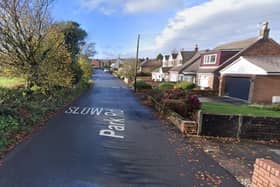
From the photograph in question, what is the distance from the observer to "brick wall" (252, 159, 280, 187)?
3.59 m

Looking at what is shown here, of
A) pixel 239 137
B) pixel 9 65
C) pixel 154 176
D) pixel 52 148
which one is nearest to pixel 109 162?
pixel 154 176

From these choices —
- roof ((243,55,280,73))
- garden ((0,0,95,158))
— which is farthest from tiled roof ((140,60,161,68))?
garden ((0,0,95,158))

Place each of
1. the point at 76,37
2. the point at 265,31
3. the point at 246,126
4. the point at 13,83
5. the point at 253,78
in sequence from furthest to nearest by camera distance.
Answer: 1. the point at 76,37
2. the point at 265,31
3. the point at 253,78
4. the point at 13,83
5. the point at 246,126

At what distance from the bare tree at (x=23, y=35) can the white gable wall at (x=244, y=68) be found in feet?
61.1

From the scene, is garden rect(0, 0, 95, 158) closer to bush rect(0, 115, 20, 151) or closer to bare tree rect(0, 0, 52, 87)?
bare tree rect(0, 0, 52, 87)

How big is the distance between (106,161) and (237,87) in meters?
20.8

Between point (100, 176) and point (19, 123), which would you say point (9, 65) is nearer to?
point (19, 123)

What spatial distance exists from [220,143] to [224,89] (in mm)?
18685

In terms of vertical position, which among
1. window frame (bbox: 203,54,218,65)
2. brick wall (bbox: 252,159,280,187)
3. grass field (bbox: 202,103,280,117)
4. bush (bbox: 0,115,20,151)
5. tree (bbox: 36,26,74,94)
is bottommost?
grass field (bbox: 202,103,280,117)

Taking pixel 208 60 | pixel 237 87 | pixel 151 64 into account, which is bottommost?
pixel 237 87

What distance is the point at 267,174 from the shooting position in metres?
3.83

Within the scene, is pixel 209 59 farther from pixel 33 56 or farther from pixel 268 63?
pixel 33 56

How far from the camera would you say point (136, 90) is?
2781cm

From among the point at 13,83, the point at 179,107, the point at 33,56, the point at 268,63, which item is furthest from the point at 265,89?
the point at 13,83
